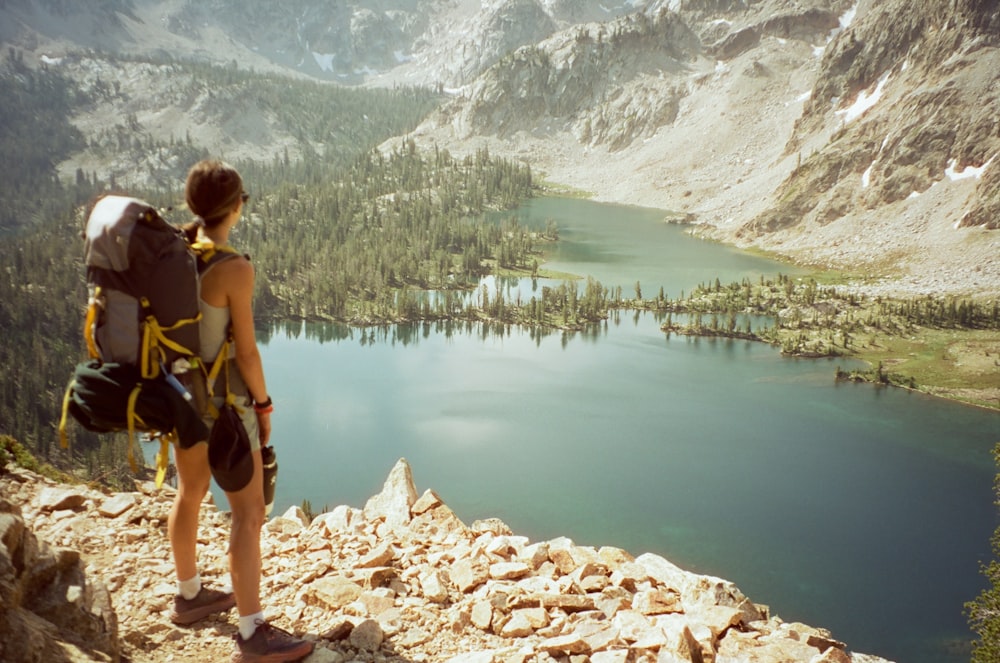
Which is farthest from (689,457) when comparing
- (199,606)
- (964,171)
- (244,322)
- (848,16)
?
(848,16)

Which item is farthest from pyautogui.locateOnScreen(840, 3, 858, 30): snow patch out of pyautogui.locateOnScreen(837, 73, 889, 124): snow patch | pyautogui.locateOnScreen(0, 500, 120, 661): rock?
pyautogui.locateOnScreen(0, 500, 120, 661): rock

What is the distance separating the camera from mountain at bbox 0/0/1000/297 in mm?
79688

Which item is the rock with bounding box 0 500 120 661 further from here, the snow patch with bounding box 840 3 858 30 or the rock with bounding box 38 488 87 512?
the snow patch with bounding box 840 3 858 30

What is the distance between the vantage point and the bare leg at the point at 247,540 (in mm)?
4723

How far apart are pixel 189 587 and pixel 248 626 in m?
0.80

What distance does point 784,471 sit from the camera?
3556cm

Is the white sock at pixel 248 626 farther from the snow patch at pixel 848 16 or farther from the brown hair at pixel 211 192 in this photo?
the snow patch at pixel 848 16

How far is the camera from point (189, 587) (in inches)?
206

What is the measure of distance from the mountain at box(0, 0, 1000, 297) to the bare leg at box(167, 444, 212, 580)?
75.6m

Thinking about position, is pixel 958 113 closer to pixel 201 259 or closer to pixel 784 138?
pixel 784 138

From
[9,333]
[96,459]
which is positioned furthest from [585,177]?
[96,459]

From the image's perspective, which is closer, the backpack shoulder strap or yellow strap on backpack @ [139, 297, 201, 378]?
yellow strap on backpack @ [139, 297, 201, 378]

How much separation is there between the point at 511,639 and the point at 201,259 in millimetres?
3992

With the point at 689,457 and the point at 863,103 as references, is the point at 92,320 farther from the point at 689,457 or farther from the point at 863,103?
the point at 863,103
